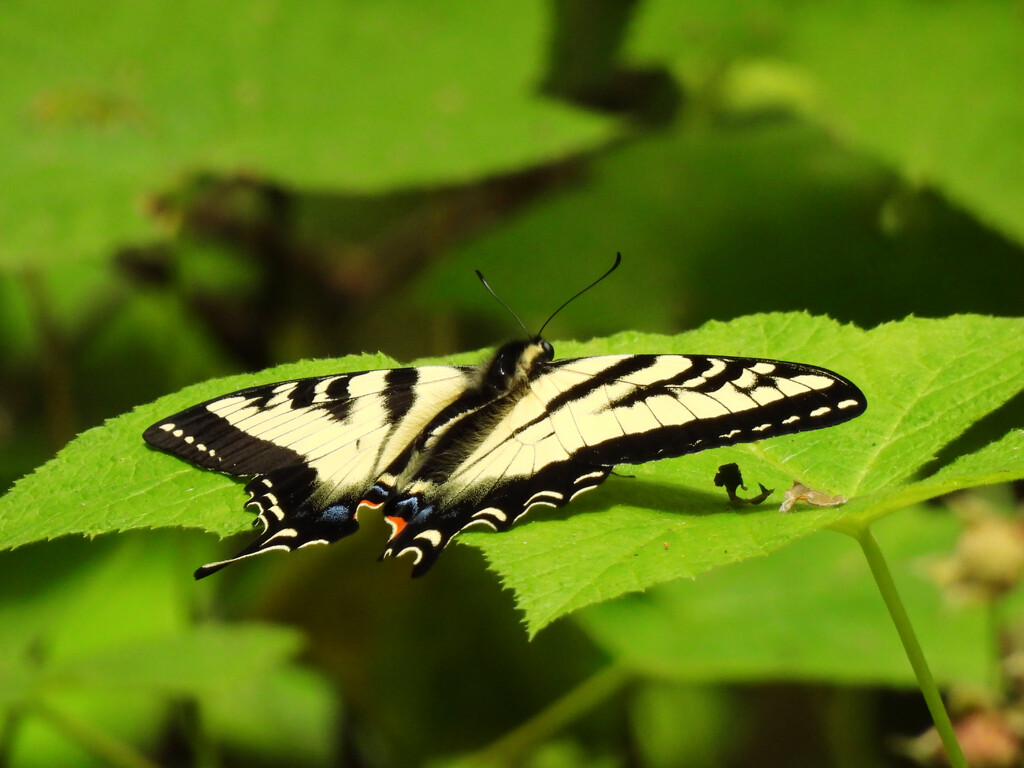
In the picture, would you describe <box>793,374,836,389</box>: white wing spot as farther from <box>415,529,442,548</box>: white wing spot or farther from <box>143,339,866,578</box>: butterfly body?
<box>415,529,442,548</box>: white wing spot

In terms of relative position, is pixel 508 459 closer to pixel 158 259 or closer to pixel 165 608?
pixel 165 608

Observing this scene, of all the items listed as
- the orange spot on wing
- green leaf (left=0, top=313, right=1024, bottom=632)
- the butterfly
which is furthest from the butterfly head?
the orange spot on wing

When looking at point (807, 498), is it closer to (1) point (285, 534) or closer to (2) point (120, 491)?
(1) point (285, 534)

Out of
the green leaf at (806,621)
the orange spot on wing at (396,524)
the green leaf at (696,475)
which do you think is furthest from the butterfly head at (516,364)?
the green leaf at (806,621)

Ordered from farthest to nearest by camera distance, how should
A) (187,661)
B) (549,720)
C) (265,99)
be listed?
(265,99) → (549,720) → (187,661)

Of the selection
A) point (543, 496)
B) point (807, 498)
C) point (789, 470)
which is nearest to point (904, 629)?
point (807, 498)

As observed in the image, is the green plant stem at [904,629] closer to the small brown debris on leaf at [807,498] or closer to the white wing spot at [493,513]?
the small brown debris on leaf at [807,498]
